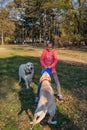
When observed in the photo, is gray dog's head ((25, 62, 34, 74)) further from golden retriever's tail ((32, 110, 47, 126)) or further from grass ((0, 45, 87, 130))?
golden retriever's tail ((32, 110, 47, 126))

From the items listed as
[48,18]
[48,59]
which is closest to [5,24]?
[48,18]

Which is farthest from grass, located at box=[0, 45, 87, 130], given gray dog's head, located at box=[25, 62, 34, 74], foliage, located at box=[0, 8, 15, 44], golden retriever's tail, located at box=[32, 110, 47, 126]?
foliage, located at box=[0, 8, 15, 44]

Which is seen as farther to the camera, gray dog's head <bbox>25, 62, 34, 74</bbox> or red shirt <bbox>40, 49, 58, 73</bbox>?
gray dog's head <bbox>25, 62, 34, 74</bbox>

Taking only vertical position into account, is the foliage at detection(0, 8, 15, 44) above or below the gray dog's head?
above

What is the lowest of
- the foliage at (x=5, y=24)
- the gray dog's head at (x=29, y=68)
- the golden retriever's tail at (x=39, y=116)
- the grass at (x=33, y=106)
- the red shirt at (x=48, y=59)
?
the grass at (x=33, y=106)

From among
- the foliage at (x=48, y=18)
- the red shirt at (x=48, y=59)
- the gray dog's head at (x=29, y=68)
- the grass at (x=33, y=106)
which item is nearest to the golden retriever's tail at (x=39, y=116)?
the grass at (x=33, y=106)

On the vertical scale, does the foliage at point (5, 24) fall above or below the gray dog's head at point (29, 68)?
above

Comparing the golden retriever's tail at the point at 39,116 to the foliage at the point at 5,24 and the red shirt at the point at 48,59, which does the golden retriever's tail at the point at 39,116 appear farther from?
the foliage at the point at 5,24

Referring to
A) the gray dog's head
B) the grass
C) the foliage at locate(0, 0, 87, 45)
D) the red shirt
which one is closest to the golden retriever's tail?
A: the grass

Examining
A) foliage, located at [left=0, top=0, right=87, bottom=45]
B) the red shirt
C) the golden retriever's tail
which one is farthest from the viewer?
foliage, located at [left=0, top=0, right=87, bottom=45]

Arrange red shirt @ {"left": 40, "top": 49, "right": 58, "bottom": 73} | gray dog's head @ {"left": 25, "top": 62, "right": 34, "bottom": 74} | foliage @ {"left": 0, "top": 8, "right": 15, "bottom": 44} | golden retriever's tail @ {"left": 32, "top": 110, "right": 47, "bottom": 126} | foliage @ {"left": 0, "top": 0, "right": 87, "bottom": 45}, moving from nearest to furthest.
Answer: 1. golden retriever's tail @ {"left": 32, "top": 110, "right": 47, "bottom": 126}
2. red shirt @ {"left": 40, "top": 49, "right": 58, "bottom": 73}
3. gray dog's head @ {"left": 25, "top": 62, "right": 34, "bottom": 74}
4. foliage @ {"left": 0, "top": 0, "right": 87, "bottom": 45}
5. foliage @ {"left": 0, "top": 8, "right": 15, "bottom": 44}

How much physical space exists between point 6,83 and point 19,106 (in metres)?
3.68

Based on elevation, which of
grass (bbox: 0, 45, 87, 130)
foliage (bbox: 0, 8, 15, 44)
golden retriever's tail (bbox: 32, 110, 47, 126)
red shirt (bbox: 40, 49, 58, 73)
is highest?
foliage (bbox: 0, 8, 15, 44)

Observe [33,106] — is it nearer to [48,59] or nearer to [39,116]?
[48,59]
